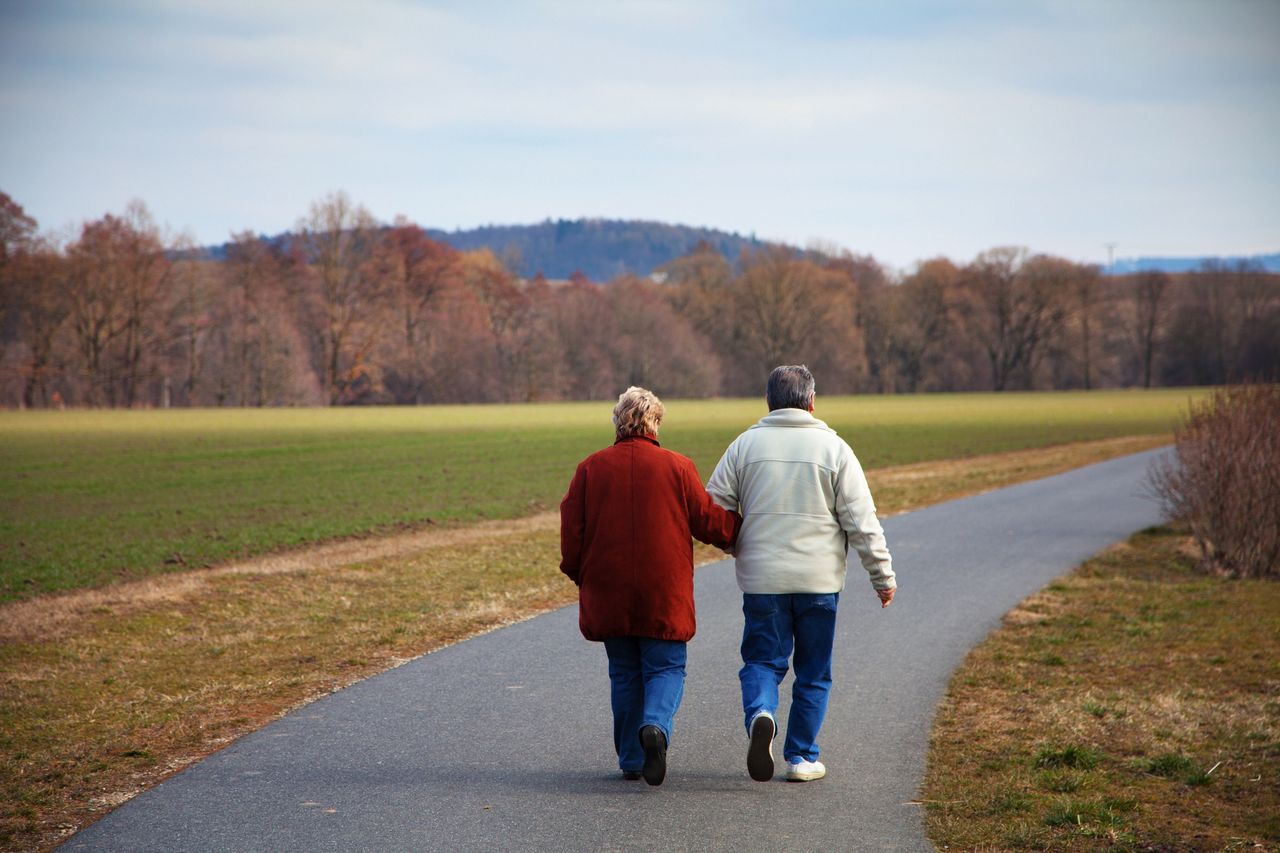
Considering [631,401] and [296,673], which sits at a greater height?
[631,401]

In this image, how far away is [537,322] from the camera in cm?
10438

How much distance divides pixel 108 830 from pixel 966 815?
145 inches

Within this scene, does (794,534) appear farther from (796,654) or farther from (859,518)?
(796,654)

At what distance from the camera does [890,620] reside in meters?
10.1

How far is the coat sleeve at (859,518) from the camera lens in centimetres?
547

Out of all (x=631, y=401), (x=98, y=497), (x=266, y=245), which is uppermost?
(x=266, y=245)

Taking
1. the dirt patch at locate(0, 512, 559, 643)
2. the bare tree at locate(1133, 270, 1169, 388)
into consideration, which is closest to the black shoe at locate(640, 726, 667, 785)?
the dirt patch at locate(0, 512, 559, 643)

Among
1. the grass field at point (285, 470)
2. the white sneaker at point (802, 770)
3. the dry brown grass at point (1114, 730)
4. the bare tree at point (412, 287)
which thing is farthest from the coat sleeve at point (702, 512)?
the bare tree at point (412, 287)

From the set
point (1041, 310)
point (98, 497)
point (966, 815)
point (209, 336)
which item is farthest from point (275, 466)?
point (1041, 310)

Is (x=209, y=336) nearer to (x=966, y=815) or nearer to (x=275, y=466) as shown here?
(x=275, y=466)

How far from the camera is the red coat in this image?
18.0 ft

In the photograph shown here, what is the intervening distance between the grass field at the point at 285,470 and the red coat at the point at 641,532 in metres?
8.37

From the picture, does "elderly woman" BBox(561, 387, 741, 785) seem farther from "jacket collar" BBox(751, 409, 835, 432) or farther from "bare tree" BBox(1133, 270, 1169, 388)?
"bare tree" BBox(1133, 270, 1169, 388)

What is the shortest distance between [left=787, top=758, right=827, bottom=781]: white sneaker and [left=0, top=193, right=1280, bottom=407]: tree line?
258 feet
